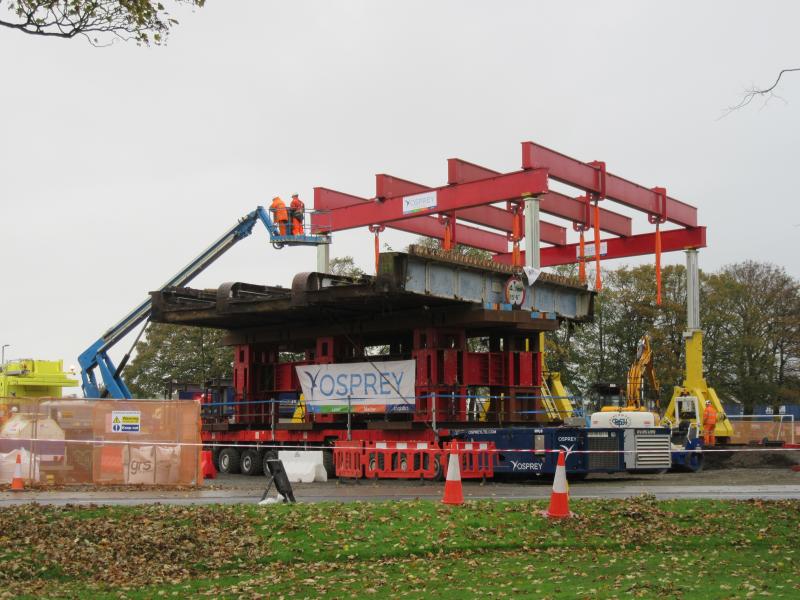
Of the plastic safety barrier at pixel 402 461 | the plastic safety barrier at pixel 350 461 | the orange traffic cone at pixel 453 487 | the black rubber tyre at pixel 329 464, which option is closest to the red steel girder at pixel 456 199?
the black rubber tyre at pixel 329 464

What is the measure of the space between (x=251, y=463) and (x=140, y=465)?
7.23m

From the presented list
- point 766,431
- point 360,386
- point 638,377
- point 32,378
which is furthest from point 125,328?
point 766,431

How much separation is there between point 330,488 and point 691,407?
20408 millimetres

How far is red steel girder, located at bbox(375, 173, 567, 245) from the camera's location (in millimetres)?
39438

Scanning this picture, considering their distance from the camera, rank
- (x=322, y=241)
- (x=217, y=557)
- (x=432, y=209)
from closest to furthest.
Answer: (x=217, y=557)
(x=322, y=241)
(x=432, y=209)

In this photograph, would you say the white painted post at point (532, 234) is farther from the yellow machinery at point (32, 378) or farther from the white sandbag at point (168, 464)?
the yellow machinery at point (32, 378)

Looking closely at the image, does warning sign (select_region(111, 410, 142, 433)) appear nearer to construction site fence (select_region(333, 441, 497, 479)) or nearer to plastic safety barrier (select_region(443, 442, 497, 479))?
construction site fence (select_region(333, 441, 497, 479))

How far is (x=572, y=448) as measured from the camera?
24.1 m

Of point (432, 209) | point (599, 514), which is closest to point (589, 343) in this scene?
point (432, 209)

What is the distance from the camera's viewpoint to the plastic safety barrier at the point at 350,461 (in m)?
24.5

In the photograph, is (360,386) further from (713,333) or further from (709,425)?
(713,333)

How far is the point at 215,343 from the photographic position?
63.0 m

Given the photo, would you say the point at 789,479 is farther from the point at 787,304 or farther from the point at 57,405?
the point at 787,304

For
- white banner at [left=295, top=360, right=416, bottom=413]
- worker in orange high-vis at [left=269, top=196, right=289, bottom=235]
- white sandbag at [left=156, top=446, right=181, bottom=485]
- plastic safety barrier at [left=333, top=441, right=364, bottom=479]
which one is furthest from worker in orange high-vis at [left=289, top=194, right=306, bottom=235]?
white sandbag at [left=156, top=446, right=181, bottom=485]
